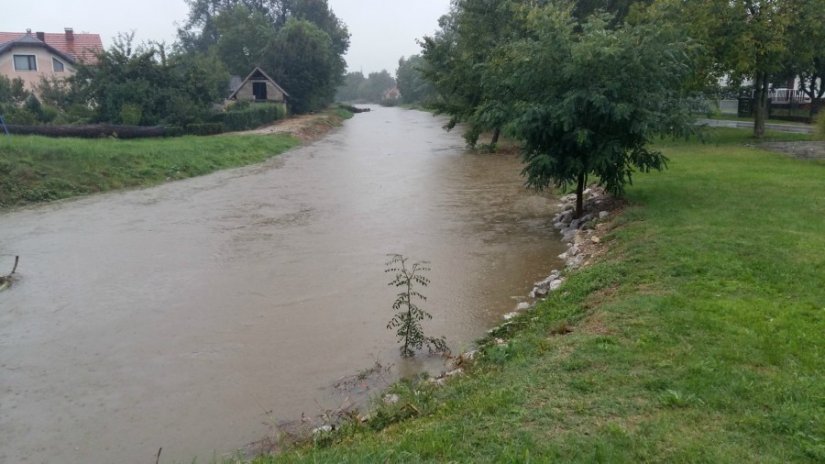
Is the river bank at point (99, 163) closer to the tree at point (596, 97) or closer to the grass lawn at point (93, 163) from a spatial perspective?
the grass lawn at point (93, 163)

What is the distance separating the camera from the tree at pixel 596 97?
1227 cm

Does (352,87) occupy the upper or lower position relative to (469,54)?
upper

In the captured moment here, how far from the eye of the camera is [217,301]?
10445 millimetres

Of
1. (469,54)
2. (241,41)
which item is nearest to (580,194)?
(469,54)

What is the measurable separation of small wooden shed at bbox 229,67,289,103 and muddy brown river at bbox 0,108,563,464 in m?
35.9

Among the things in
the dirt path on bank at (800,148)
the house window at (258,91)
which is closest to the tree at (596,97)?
the dirt path on bank at (800,148)

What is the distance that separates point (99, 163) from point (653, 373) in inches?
853

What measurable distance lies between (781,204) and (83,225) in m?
16.4

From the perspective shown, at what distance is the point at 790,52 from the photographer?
933 inches

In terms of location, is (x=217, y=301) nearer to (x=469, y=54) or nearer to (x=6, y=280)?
(x=6, y=280)

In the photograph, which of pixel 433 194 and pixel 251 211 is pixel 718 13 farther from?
pixel 251 211

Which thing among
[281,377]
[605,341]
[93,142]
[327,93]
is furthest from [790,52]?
[327,93]

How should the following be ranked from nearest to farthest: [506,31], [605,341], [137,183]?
[605,341], [137,183], [506,31]

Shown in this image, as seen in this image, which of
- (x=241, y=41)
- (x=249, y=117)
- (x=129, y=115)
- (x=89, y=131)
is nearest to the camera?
(x=89, y=131)
